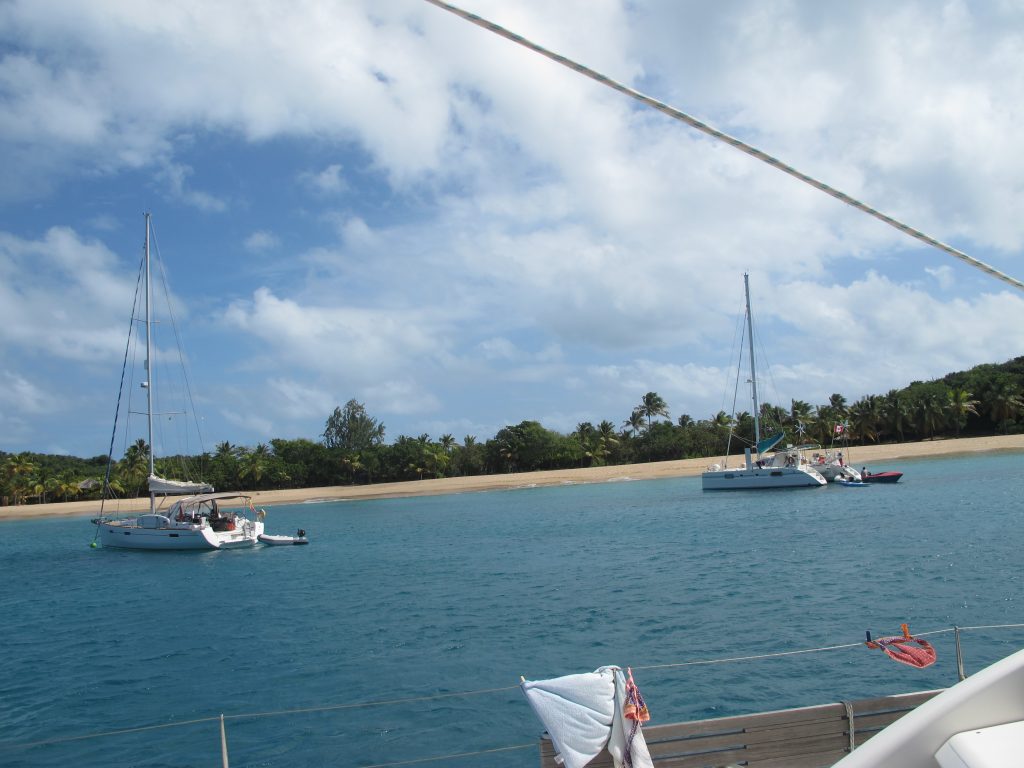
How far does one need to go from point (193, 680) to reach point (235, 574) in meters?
19.4

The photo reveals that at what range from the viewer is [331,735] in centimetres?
1430

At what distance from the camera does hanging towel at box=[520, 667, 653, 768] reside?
717 cm

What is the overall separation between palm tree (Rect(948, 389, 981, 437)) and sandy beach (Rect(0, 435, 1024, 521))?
2344 millimetres

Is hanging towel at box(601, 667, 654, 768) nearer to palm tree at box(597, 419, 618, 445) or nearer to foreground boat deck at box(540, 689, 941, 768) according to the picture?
foreground boat deck at box(540, 689, 941, 768)

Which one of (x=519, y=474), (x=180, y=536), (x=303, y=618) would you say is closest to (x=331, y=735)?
(x=303, y=618)

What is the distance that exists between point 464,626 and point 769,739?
1580 centimetres

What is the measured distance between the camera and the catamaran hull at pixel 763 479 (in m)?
65.8

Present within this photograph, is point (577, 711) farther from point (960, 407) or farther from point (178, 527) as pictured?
point (960, 407)

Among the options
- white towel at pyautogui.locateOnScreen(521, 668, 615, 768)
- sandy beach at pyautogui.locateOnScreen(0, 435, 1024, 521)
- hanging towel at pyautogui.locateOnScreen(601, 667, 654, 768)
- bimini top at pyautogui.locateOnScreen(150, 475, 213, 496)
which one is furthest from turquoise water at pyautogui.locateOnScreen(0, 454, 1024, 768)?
sandy beach at pyautogui.locateOnScreen(0, 435, 1024, 521)

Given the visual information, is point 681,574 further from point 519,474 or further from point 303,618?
point 519,474

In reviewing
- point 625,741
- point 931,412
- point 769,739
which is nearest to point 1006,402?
point 931,412

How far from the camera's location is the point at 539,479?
104 meters

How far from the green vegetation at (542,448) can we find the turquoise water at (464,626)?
62701 millimetres

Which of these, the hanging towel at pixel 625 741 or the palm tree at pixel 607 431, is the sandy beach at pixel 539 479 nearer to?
the palm tree at pixel 607 431
